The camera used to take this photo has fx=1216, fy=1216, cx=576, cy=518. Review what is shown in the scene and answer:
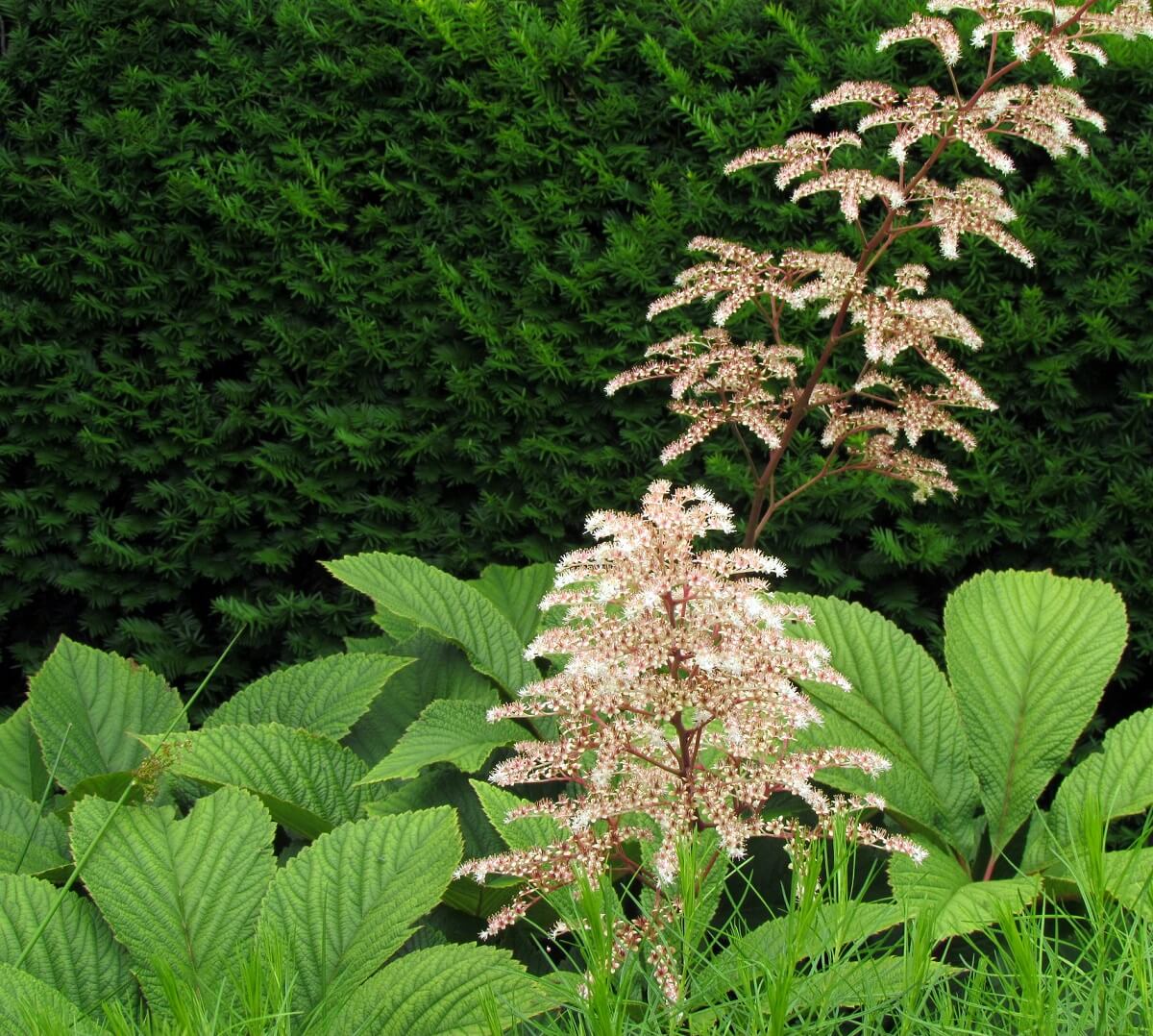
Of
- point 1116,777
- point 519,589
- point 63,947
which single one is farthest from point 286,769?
point 1116,777

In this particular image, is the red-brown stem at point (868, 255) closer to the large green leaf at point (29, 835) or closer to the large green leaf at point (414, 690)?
the large green leaf at point (414, 690)

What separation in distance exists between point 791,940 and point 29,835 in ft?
4.84

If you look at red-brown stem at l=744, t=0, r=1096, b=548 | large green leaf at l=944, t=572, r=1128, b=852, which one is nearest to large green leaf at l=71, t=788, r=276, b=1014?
red-brown stem at l=744, t=0, r=1096, b=548

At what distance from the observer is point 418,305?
11.0 feet

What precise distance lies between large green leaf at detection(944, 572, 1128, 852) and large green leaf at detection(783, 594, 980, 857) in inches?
1.8

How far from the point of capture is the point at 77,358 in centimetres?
362

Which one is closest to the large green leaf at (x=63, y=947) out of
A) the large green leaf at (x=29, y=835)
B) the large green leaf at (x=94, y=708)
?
the large green leaf at (x=29, y=835)

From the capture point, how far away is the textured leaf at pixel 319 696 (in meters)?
2.35

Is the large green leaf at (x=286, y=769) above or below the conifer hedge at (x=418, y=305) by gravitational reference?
below

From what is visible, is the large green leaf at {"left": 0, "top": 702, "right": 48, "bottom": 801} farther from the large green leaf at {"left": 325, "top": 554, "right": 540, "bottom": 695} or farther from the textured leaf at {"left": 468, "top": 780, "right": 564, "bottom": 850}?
the textured leaf at {"left": 468, "top": 780, "right": 564, "bottom": 850}

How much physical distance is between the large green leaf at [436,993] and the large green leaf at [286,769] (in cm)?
44

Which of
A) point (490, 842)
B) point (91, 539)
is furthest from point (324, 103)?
point (490, 842)

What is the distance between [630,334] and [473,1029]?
2005mm

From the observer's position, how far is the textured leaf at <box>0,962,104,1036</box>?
146cm
